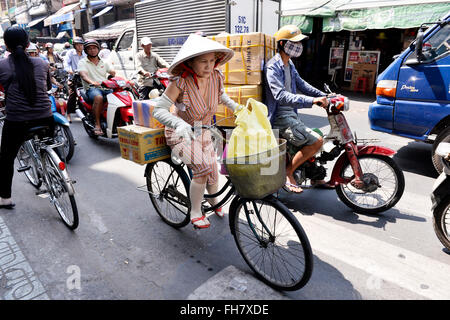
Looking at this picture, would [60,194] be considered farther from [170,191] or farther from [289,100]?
[289,100]

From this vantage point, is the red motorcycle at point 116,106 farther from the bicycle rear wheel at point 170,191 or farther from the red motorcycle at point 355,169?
the red motorcycle at point 355,169

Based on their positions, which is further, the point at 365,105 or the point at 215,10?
the point at 365,105

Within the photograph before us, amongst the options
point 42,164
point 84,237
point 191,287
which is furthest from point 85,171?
point 191,287

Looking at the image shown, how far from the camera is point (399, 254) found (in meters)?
2.95

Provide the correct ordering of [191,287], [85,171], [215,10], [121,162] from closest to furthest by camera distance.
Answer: [191,287] < [85,171] < [121,162] < [215,10]

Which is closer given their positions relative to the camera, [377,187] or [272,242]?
[272,242]

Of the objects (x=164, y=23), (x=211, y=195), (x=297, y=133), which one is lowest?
(x=211, y=195)

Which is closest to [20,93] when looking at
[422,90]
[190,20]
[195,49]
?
[195,49]

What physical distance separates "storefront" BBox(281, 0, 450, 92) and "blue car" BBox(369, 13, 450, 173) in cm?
392

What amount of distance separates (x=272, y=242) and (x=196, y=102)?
51.2 inches

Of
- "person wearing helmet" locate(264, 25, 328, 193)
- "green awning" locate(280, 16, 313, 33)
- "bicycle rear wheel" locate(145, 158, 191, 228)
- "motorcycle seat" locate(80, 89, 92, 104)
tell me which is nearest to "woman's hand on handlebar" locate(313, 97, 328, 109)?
"person wearing helmet" locate(264, 25, 328, 193)

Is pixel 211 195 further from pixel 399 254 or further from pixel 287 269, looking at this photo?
pixel 399 254

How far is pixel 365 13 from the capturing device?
31.8ft
